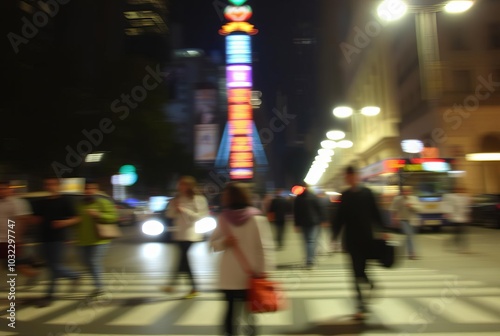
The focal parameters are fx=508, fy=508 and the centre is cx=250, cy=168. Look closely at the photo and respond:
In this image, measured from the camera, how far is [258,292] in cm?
473

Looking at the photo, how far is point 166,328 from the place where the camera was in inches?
243

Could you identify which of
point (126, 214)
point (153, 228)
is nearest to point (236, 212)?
point (153, 228)

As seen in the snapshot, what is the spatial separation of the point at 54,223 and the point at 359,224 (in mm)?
4424

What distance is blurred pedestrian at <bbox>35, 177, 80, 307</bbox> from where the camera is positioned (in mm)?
7520

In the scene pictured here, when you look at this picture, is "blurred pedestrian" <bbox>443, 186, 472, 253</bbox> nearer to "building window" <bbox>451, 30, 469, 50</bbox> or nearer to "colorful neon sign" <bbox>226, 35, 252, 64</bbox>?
"building window" <bbox>451, 30, 469, 50</bbox>

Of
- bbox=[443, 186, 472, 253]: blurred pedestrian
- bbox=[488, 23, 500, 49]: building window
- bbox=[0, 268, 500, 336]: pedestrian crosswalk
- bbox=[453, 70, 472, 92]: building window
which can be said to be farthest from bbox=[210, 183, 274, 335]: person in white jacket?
bbox=[488, 23, 500, 49]: building window

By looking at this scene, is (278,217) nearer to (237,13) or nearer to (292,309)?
(292,309)

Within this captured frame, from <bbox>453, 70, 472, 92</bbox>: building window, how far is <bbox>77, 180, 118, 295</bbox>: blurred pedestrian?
33.4 meters

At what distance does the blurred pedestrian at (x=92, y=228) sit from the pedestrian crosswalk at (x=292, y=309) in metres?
0.54

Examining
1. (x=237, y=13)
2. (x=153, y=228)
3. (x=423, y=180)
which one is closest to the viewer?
(x=153, y=228)

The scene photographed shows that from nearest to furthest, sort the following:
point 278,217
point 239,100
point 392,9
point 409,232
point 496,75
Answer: point 392,9 < point 409,232 < point 278,217 < point 496,75 < point 239,100

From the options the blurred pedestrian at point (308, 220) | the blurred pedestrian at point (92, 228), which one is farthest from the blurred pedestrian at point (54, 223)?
the blurred pedestrian at point (308, 220)

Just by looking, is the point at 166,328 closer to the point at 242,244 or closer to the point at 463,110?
the point at 242,244

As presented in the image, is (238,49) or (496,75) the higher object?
(238,49)
